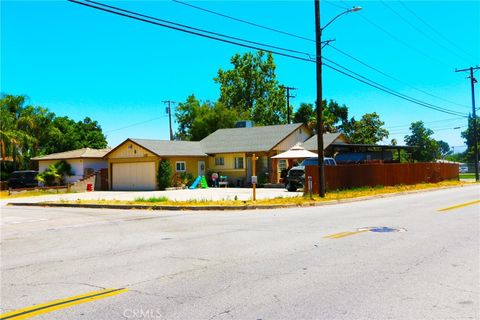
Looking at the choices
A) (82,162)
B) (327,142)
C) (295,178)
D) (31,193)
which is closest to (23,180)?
(82,162)

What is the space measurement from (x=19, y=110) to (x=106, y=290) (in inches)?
2067

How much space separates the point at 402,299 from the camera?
5.72 meters

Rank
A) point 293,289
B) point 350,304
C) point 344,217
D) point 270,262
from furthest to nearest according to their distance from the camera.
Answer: point 344,217, point 270,262, point 293,289, point 350,304

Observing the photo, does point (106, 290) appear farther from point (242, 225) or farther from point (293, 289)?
point (242, 225)

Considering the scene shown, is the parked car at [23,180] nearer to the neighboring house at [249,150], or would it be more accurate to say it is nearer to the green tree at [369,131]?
the neighboring house at [249,150]

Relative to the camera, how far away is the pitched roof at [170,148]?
124ft

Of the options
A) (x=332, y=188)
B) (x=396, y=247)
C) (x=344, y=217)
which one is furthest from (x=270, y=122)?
(x=396, y=247)

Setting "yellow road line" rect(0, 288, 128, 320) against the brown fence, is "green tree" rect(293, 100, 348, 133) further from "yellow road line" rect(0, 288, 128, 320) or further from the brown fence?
"yellow road line" rect(0, 288, 128, 320)

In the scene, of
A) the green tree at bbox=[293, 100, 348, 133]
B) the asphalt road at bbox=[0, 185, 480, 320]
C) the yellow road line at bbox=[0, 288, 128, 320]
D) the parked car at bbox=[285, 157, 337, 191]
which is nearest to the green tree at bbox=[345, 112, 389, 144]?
the green tree at bbox=[293, 100, 348, 133]

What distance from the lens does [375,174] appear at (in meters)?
28.8

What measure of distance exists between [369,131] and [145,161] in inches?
1304
